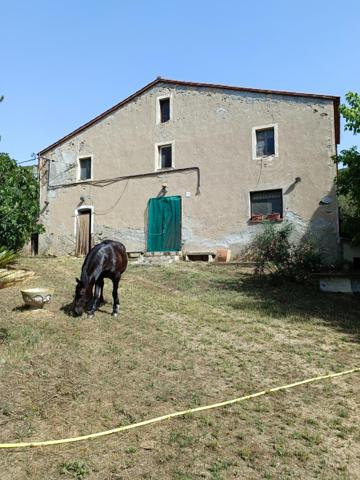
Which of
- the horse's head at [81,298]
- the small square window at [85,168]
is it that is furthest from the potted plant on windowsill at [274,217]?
the horse's head at [81,298]

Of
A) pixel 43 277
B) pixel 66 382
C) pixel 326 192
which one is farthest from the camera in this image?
pixel 326 192

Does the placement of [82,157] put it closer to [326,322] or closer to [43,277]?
[43,277]

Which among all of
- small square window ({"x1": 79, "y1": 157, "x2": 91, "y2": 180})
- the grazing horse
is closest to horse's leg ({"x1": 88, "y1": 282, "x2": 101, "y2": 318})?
the grazing horse

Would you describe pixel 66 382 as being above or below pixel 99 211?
below

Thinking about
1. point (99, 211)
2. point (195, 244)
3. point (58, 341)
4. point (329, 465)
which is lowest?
point (329, 465)

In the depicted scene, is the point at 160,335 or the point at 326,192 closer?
the point at 160,335

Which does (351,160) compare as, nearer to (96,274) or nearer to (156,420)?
(96,274)

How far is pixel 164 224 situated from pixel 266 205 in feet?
15.5

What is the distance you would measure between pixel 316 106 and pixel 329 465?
50.2ft

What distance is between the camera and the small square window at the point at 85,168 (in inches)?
875

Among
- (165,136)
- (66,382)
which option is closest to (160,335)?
(66,382)

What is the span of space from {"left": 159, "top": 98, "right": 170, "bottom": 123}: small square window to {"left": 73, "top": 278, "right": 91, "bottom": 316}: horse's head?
43.9ft

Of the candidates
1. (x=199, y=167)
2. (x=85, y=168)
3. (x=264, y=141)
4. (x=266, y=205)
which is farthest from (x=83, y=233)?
(x=264, y=141)

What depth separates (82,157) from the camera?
22.3 m
